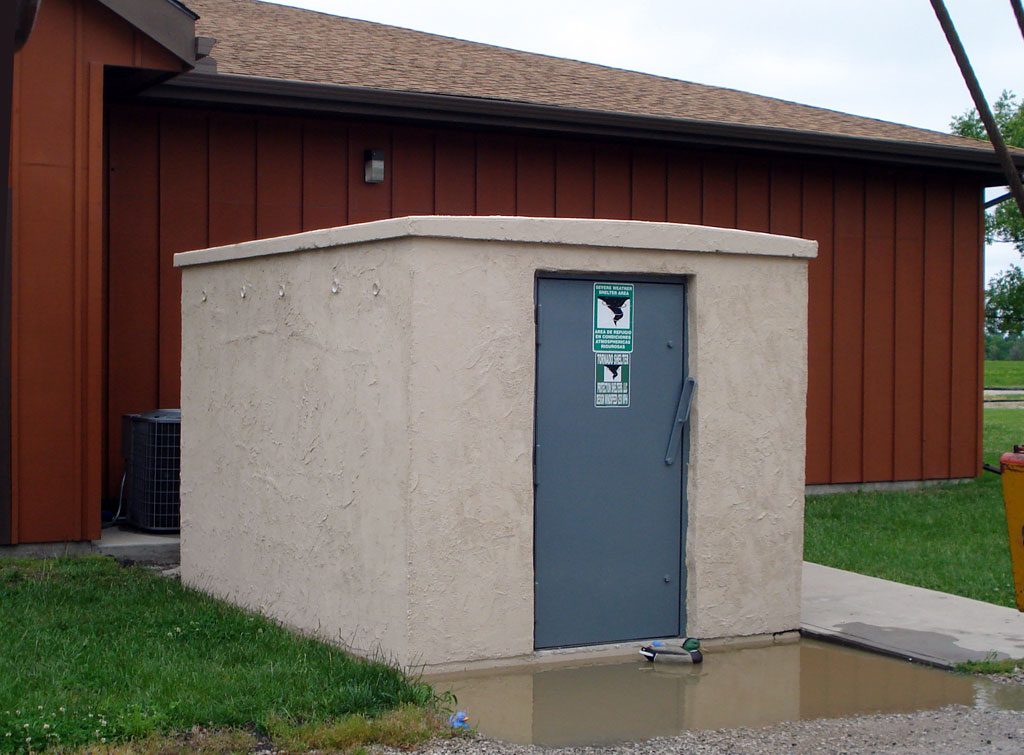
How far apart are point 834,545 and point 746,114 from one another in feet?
18.7

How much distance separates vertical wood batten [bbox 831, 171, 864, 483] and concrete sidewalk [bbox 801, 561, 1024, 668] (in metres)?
5.18

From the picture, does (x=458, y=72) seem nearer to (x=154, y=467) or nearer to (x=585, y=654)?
(x=154, y=467)

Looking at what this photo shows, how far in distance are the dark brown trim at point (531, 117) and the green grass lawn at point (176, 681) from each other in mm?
4691

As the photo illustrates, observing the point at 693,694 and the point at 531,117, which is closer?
the point at 693,694

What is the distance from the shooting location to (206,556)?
836 centimetres

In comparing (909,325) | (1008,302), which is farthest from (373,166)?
(1008,302)

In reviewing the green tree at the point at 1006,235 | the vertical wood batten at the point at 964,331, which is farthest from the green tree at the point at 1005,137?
the vertical wood batten at the point at 964,331

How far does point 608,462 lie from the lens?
700 cm

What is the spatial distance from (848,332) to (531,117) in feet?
14.6

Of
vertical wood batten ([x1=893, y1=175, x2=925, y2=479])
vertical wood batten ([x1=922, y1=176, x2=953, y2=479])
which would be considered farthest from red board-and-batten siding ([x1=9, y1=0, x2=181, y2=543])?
vertical wood batten ([x1=922, y1=176, x2=953, y2=479])

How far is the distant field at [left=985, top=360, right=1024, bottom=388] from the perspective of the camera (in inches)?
2149

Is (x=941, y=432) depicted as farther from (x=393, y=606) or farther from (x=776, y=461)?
(x=393, y=606)

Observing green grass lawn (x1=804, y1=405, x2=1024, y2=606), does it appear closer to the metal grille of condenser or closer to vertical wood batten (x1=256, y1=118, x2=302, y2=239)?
the metal grille of condenser

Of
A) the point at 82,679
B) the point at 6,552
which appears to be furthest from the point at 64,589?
the point at 82,679
